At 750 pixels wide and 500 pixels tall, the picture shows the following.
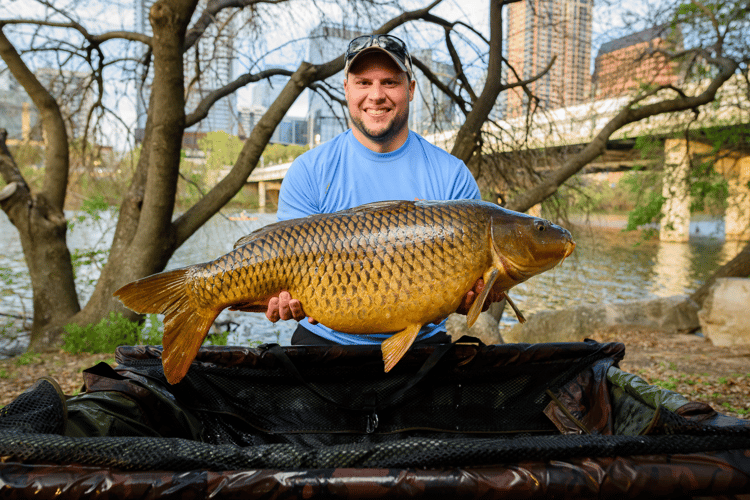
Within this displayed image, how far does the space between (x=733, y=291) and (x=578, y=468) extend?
5.53 metres

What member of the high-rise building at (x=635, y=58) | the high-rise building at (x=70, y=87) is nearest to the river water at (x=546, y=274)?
the high-rise building at (x=70, y=87)

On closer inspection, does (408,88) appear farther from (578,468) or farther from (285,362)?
(578,468)

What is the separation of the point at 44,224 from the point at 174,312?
420 cm

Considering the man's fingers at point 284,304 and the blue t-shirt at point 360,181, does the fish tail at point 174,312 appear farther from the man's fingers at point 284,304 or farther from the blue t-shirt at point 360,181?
the blue t-shirt at point 360,181

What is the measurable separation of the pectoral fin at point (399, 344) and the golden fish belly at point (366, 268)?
2 centimetres

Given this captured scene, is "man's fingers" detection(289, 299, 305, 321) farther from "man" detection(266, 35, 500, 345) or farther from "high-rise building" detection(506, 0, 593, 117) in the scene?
"high-rise building" detection(506, 0, 593, 117)

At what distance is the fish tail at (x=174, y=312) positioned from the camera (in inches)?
55.4

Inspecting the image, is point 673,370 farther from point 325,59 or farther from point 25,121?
point 25,121

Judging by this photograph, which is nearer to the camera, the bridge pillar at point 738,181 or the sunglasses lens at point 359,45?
the sunglasses lens at point 359,45

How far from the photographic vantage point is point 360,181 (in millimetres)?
1843

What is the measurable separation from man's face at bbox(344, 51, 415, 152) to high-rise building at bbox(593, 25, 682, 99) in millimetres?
5641

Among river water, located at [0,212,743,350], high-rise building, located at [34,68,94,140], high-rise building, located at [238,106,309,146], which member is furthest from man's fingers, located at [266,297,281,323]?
high-rise building, located at [34,68,94,140]

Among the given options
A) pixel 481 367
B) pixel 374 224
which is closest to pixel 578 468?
pixel 374 224

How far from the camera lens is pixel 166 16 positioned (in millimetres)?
3871
